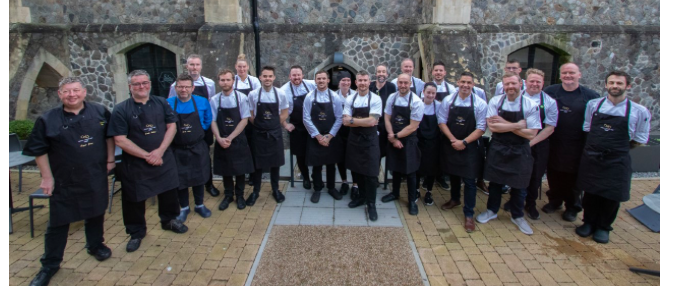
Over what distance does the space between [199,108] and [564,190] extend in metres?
4.75

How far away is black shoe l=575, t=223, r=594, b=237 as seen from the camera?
168 inches

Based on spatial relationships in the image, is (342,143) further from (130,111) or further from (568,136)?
(568,136)

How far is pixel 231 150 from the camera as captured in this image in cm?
483

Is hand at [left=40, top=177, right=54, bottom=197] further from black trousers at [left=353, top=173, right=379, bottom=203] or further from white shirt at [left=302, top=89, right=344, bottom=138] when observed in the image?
black trousers at [left=353, top=173, right=379, bottom=203]

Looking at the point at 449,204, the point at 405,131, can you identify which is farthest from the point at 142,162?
the point at 449,204

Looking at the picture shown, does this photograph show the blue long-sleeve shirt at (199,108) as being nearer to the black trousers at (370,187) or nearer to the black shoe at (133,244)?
the black shoe at (133,244)

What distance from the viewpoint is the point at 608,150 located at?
3896mm

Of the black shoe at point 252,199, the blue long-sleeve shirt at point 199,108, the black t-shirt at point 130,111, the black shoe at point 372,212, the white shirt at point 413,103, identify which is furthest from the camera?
the black shoe at point 252,199

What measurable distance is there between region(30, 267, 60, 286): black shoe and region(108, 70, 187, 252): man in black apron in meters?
0.66

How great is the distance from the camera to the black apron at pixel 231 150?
478 cm

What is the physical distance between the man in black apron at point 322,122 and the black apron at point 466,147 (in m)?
1.48

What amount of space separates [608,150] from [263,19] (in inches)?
291

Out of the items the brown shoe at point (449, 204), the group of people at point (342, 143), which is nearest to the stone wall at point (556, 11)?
the group of people at point (342, 143)

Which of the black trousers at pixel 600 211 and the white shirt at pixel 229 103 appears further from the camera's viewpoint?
the white shirt at pixel 229 103
